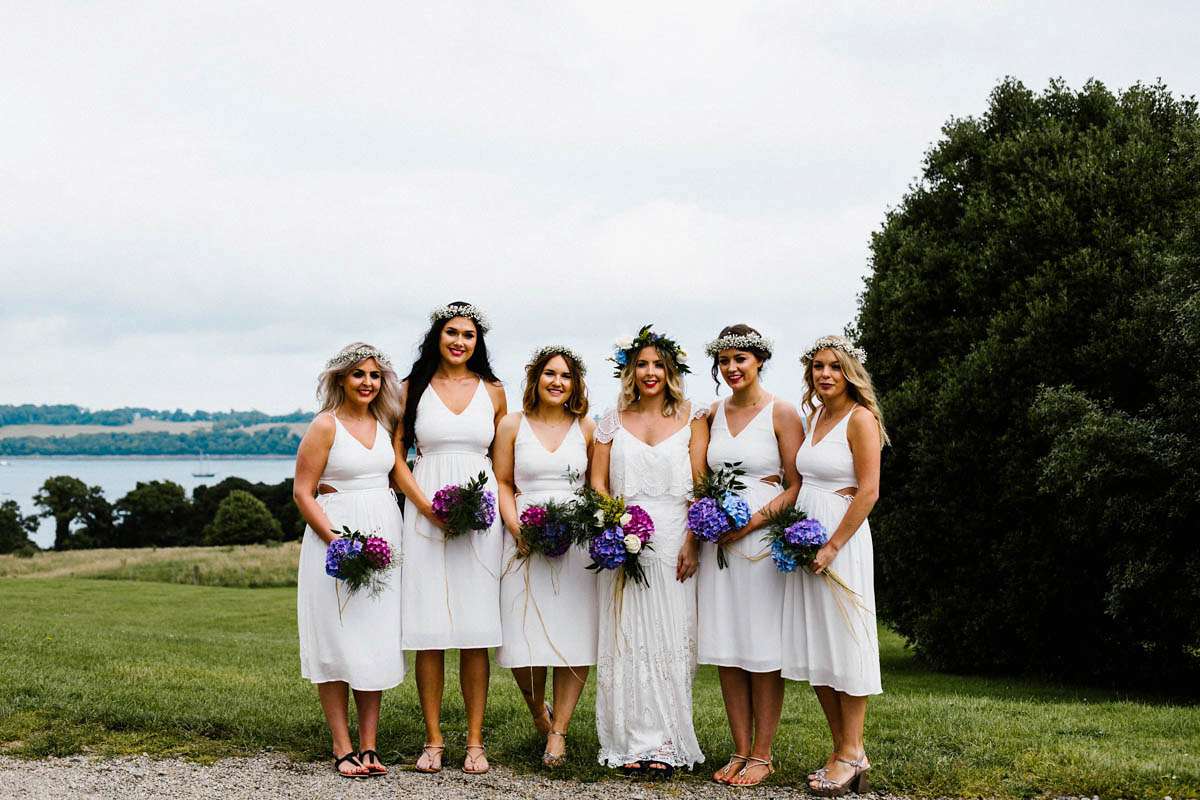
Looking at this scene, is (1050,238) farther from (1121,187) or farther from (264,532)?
(264,532)

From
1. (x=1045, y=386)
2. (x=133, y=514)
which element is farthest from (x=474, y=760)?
(x=133, y=514)

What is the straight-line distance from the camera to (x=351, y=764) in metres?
6.70

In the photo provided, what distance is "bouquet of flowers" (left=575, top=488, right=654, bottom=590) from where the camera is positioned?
6.39m

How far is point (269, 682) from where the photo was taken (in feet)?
34.3

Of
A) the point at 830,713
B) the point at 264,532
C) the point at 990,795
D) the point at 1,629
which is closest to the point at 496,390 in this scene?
the point at 830,713

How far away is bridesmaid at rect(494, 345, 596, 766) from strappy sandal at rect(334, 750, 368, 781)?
119cm

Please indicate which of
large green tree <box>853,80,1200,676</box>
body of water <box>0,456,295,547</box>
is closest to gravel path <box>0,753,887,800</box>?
large green tree <box>853,80,1200,676</box>

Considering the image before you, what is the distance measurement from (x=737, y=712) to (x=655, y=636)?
0.79 m

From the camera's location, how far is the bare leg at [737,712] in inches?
261

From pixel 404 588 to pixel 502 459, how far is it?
1.16 metres

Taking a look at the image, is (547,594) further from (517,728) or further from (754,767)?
(754,767)

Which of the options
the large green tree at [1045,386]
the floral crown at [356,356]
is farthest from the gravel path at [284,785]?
the large green tree at [1045,386]

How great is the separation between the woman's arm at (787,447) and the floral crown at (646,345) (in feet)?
2.51

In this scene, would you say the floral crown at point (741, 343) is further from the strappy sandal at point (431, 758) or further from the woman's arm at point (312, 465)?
the strappy sandal at point (431, 758)
